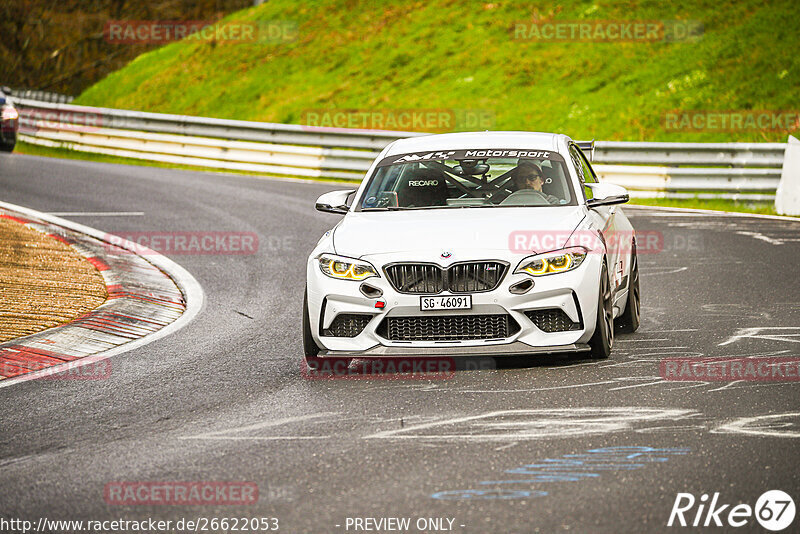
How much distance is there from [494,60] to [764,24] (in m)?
7.77

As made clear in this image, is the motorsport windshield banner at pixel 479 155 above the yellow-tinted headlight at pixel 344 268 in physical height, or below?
above

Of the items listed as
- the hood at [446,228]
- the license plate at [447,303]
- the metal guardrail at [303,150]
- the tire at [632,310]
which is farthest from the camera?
the metal guardrail at [303,150]

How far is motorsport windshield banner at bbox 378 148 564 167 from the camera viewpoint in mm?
9109

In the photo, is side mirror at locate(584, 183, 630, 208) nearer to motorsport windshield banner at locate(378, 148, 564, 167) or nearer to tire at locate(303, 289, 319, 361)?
motorsport windshield banner at locate(378, 148, 564, 167)

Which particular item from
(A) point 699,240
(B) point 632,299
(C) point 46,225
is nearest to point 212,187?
(C) point 46,225

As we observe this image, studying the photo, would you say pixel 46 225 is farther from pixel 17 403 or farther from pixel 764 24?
pixel 764 24

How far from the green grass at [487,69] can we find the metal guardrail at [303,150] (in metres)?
4.52

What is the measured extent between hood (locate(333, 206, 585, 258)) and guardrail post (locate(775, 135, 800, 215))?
1016 cm

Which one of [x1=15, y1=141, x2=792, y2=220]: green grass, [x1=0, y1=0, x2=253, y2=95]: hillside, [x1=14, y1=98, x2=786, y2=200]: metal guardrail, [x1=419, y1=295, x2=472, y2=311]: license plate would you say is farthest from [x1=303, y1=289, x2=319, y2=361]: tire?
[x1=0, y1=0, x2=253, y2=95]: hillside

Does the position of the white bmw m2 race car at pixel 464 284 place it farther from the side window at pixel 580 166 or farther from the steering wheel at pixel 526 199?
the side window at pixel 580 166

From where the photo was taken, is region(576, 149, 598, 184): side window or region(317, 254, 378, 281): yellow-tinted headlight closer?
region(317, 254, 378, 281): yellow-tinted headlight

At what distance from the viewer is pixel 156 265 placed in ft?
41.9

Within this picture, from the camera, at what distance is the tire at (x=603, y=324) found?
785 centimetres

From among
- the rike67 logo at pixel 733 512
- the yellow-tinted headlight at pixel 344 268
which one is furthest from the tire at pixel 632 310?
the rike67 logo at pixel 733 512
